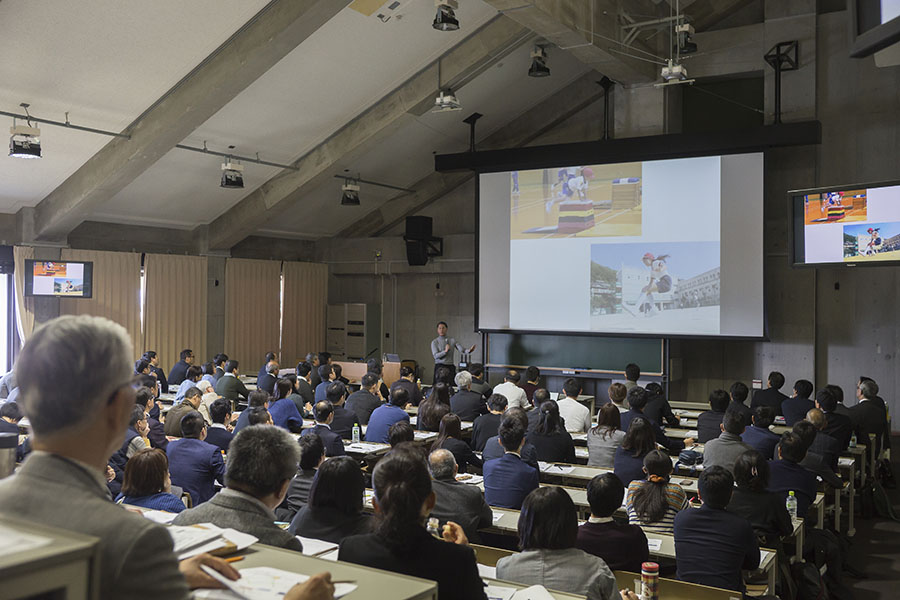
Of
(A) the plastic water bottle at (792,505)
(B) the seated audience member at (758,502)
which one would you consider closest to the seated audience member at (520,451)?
(B) the seated audience member at (758,502)

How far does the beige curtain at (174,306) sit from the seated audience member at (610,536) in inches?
430

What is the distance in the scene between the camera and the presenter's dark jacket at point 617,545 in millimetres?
3451

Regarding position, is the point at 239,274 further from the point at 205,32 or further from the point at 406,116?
the point at 205,32

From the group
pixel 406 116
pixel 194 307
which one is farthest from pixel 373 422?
pixel 194 307

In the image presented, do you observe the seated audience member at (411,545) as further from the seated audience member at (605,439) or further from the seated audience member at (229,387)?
the seated audience member at (229,387)

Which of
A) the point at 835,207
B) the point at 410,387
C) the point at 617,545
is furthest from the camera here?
the point at 410,387

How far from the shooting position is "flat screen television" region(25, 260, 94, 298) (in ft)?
36.2

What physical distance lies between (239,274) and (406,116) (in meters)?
5.30

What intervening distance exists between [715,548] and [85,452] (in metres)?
3.19

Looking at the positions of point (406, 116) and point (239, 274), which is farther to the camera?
point (239, 274)

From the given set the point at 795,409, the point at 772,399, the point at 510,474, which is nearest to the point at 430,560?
the point at 510,474

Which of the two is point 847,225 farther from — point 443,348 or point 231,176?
point 231,176

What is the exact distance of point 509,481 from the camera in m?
4.86

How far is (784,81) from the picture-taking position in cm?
1104
